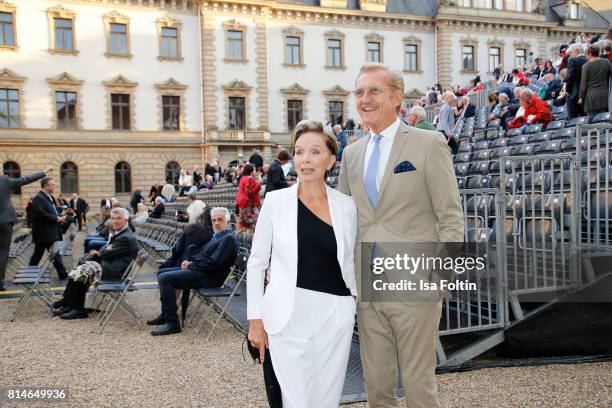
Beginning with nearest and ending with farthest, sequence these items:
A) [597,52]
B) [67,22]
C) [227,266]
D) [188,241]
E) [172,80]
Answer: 1. [227,266]
2. [188,241]
3. [597,52]
4. [67,22]
5. [172,80]

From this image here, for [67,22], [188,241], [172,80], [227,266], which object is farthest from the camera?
[172,80]

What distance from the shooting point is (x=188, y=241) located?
7.38 meters

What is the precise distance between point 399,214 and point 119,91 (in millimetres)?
32278

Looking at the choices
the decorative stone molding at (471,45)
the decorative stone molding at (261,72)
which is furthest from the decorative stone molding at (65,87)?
the decorative stone molding at (471,45)

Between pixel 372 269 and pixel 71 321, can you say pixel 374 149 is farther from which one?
pixel 71 321

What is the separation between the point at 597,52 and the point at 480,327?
6.07m

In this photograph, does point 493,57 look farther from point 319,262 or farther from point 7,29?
point 319,262

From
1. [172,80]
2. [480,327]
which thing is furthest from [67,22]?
[480,327]

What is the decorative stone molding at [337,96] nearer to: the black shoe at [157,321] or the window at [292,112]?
the window at [292,112]

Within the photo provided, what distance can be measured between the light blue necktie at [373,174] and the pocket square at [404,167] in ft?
0.41

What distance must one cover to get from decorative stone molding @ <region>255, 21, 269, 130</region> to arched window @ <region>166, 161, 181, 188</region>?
554cm

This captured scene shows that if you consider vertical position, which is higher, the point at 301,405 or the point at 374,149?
the point at 374,149

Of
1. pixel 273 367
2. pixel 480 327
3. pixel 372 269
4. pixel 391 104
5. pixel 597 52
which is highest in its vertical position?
pixel 597 52

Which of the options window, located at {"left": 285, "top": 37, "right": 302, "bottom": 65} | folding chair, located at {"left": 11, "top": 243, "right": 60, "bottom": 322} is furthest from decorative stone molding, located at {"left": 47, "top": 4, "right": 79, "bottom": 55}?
folding chair, located at {"left": 11, "top": 243, "right": 60, "bottom": 322}
